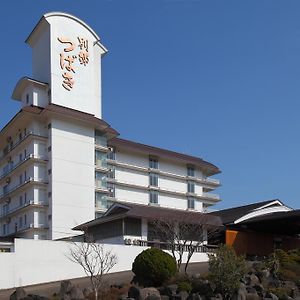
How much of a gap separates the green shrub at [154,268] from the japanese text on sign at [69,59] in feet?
133

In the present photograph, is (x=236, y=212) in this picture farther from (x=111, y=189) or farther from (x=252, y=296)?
(x=252, y=296)

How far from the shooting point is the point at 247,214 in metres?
54.8

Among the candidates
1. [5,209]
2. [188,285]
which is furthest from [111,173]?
[188,285]

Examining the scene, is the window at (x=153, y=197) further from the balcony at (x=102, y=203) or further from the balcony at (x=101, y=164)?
the balcony at (x=101, y=164)

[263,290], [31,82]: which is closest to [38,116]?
[31,82]

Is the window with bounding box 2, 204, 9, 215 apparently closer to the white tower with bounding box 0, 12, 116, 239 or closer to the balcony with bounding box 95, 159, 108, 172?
the white tower with bounding box 0, 12, 116, 239

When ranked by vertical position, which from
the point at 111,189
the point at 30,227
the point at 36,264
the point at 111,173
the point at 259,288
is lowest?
the point at 259,288

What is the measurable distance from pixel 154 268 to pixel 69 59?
4272cm

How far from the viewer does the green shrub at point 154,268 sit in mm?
27094

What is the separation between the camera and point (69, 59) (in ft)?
215

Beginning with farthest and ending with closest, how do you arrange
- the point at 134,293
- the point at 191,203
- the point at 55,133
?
the point at 191,203 < the point at 55,133 < the point at 134,293

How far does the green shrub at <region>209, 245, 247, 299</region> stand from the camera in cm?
2514

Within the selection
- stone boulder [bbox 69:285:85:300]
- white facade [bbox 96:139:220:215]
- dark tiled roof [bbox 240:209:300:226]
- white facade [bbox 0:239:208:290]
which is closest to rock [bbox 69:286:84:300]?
stone boulder [bbox 69:285:85:300]

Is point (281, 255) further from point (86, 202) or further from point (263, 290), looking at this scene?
point (86, 202)
